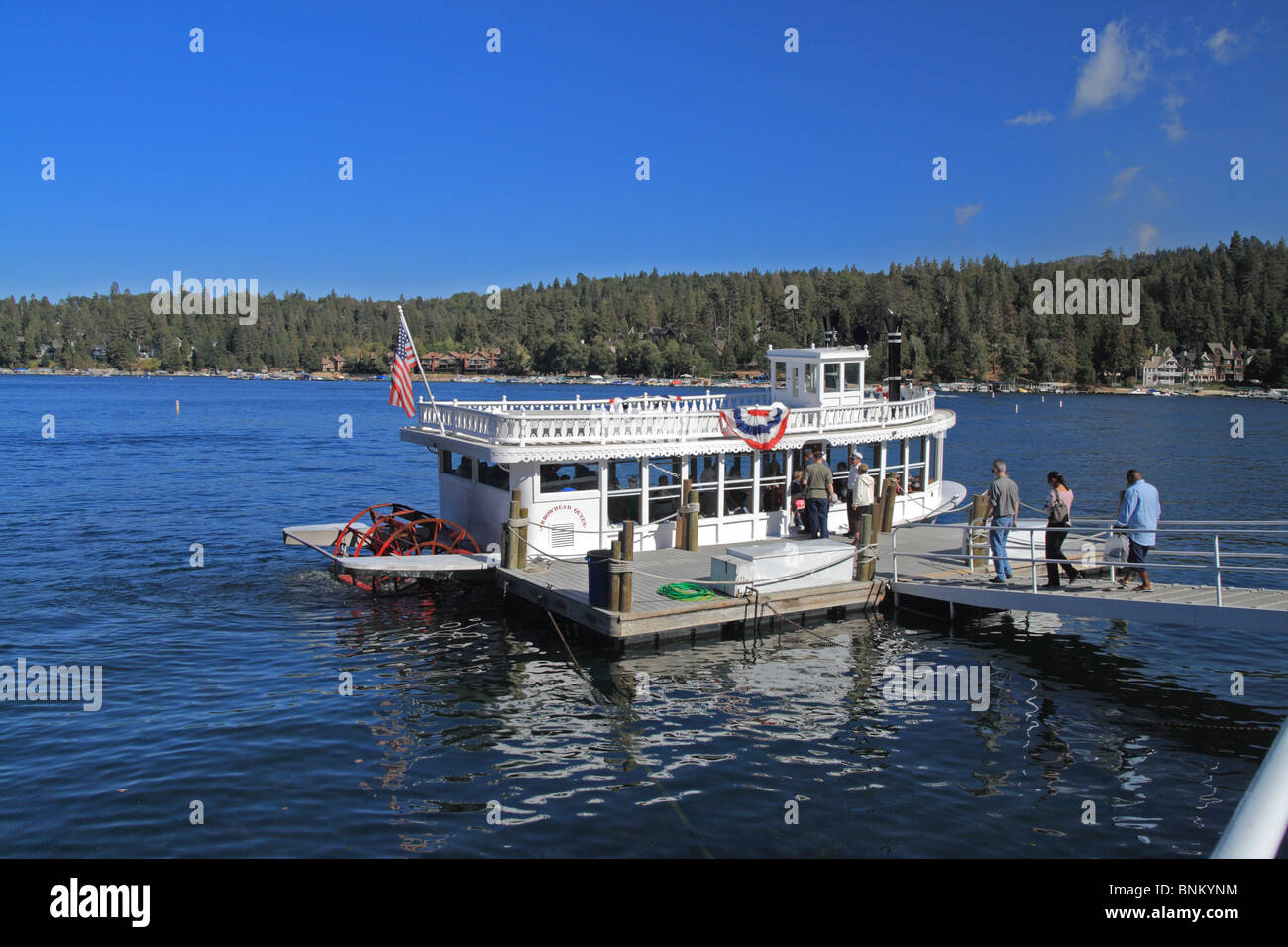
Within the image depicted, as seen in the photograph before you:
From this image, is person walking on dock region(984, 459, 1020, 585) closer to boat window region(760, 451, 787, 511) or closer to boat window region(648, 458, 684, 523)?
boat window region(760, 451, 787, 511)

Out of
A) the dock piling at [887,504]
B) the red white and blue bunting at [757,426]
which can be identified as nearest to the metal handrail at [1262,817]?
the red white and blue bunting at [757,426]

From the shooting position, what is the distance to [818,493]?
21859mm

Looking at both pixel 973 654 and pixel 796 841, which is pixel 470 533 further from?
pixel 796 841

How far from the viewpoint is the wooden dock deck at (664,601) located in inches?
692

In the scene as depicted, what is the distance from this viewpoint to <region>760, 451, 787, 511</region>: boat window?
2395cm

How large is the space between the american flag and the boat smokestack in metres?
14.5

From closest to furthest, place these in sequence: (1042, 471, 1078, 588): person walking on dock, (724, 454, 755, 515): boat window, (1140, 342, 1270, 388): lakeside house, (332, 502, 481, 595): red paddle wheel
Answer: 1. (1042, 471, 1078, 588): person walking on dock
2. (332, 502, 481, 595): red paddle wheel
3. (724, 454, 755, 515): boat window
4. (1140, 342, 1270, 388): lakeside house

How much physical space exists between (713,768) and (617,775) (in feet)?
4.55

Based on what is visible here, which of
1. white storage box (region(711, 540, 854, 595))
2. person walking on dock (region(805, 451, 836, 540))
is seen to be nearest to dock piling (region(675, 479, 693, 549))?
white storage box (region(711, 540, 854, 595))

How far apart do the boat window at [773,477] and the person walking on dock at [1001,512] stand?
5.96 meters

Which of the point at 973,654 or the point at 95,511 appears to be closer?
the point at 973,654

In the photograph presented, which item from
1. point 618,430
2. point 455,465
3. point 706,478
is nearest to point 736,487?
point 706,478
